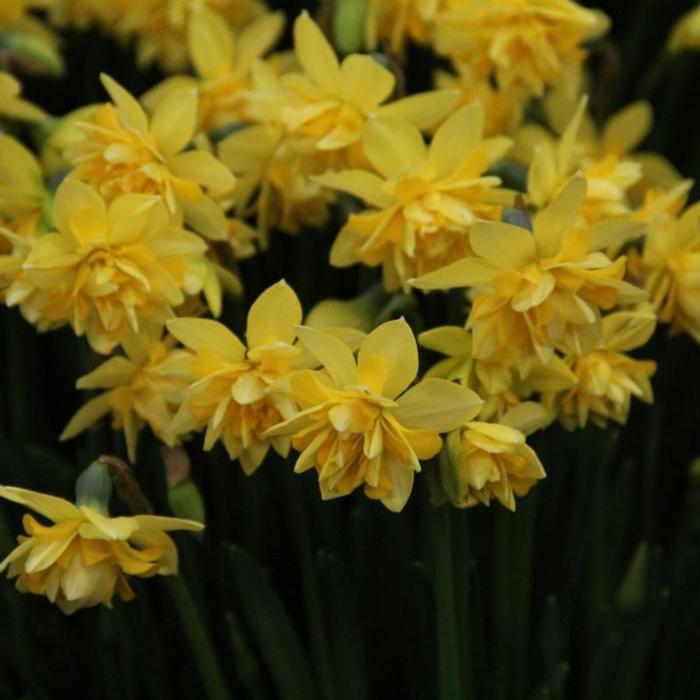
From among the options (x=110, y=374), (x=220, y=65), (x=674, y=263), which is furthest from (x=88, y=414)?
(x=674, y=263)

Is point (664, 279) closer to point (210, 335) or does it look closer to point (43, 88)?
point (210, 335)

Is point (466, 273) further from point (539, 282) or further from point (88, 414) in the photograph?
point (88, 414)

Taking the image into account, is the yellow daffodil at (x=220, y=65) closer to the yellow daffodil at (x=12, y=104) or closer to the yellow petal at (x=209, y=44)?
the yellow petal at (x=209, y=44)

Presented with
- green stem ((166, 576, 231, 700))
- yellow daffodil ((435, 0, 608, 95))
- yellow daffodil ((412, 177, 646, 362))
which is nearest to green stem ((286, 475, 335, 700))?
green stem ((166, 576, 231, 700))

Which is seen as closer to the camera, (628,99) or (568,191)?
(568,191)

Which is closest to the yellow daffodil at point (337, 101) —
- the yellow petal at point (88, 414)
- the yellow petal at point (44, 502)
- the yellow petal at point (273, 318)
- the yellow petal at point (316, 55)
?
the yellow petal at point (316, 55)

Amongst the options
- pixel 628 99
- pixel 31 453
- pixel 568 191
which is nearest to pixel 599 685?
pixel 568 191
